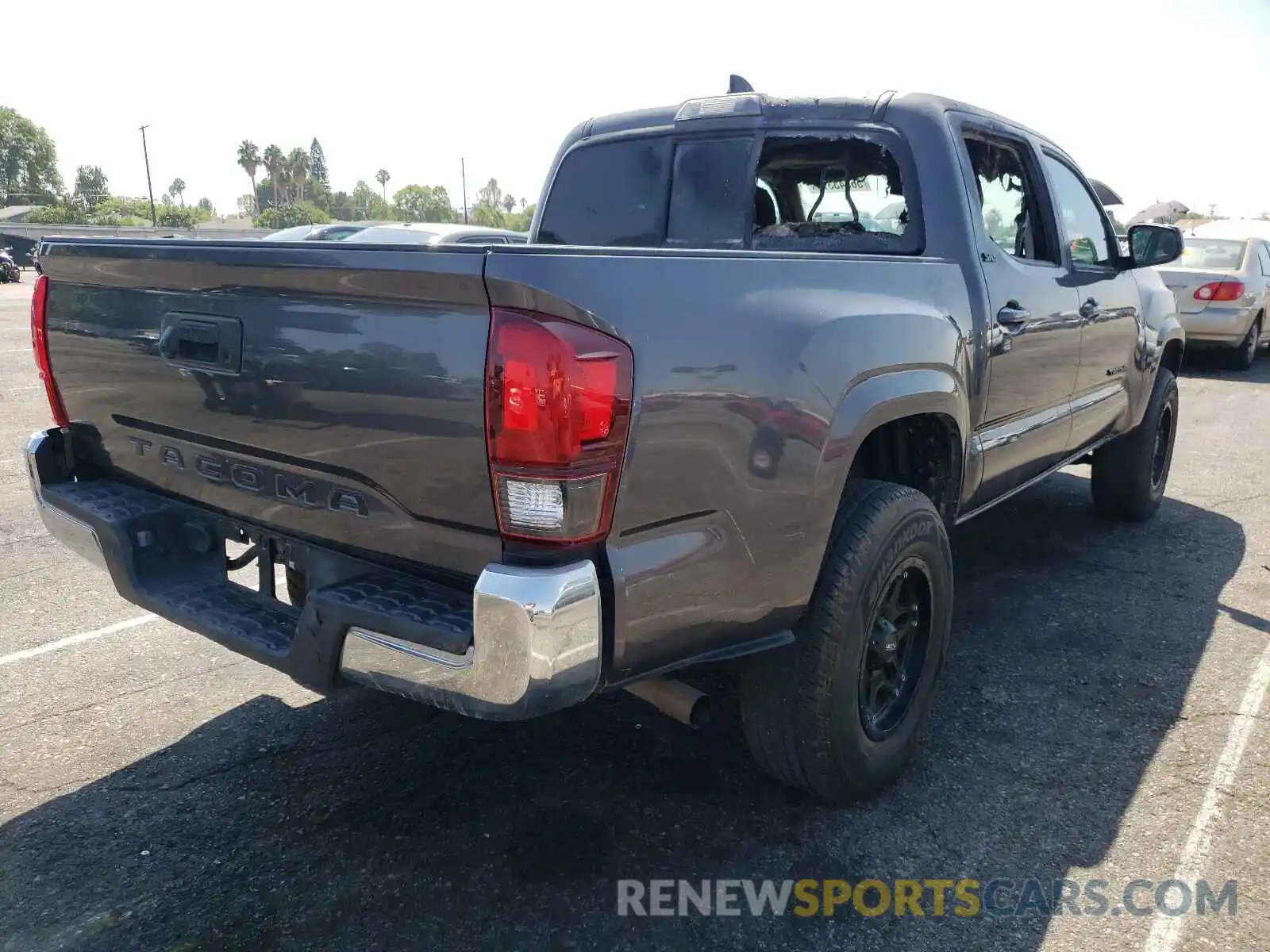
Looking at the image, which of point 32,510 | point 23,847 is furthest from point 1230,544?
point 32,510

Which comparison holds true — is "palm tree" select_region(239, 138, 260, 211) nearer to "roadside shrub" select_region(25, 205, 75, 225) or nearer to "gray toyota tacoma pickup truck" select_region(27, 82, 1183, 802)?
"roadside shrub" select_region(25, 205, 75, 225)

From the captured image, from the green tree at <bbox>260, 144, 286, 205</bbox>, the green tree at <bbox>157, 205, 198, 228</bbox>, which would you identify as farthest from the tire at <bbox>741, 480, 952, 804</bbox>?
the green tree at <bbox>260, 144, 286, 205</bbox>

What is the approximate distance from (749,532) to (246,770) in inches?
69.6

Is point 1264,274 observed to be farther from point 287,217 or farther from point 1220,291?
point 287,217

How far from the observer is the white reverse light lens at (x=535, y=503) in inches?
74.7

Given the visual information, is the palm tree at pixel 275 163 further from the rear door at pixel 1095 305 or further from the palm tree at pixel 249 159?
the rear door at pixel 1095 305

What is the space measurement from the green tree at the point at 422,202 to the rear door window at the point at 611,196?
435ft

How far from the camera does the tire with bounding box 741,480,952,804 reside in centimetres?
253

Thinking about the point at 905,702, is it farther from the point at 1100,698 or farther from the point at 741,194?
the point at 741,194

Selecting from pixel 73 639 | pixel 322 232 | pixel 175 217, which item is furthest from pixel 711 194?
pixel 175 217

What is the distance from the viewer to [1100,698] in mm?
3473

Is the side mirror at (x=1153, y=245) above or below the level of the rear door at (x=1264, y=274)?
above

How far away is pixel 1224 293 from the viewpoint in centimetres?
1141

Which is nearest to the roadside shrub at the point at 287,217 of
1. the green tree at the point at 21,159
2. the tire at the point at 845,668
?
the green tree at the point at 21,159
